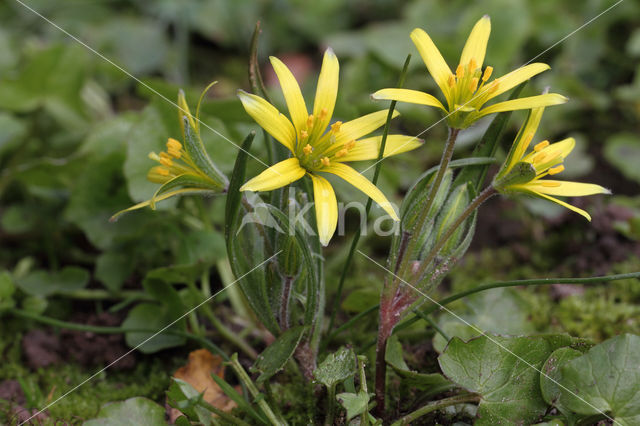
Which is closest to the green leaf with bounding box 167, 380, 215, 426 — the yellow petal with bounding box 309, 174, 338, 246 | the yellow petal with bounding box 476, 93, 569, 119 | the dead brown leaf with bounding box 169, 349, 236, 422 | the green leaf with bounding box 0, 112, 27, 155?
the dead brown leaf with bounding box 169, 349, 236, 422

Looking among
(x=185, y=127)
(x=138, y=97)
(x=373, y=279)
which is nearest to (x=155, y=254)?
(x=373, y=279)

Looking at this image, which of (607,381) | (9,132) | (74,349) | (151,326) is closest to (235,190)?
(151,326)

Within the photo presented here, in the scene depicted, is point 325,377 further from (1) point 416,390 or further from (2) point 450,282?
(2) point 450,282

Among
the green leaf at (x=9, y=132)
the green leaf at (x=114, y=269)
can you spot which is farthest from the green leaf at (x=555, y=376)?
the green leaf at (x=9, y=132)

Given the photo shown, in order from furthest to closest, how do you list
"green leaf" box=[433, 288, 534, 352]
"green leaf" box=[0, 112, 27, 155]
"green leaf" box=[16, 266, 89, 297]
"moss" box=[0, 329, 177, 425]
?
"green leaf" box=[0, 112, 27, 155] < "green leaf" box=[16, 266, 89, 297] < "green leaf" box=[433, 288, 534, 352] < "moss" box=[0, 329, 177, 425]

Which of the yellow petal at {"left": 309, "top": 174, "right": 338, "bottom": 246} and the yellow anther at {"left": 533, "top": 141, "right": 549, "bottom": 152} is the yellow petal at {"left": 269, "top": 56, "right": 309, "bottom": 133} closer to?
the yellow petal at {"left": 309, "top": 174, "right": 338, "bottom": 246}

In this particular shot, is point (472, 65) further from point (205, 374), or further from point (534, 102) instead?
point (205, 374)
